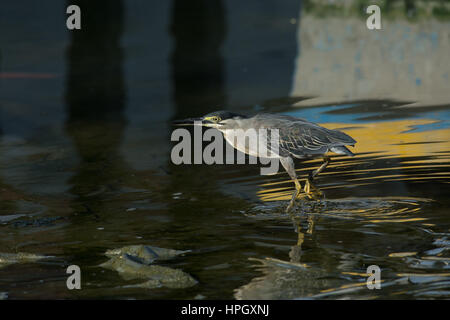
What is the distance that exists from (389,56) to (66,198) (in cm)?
884

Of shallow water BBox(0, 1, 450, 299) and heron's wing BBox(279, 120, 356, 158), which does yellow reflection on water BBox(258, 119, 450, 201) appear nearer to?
shallow water BBox(0, 1, 450, 299)

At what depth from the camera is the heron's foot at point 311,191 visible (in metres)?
8.10

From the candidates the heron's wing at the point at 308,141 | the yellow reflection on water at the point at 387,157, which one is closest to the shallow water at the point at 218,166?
the yellow reflection on water at the point at 387,157

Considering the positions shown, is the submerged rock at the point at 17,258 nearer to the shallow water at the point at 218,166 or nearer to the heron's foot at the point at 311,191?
the shallow water at the point at 218,166

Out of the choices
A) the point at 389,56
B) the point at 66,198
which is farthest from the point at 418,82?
the point at 66,198

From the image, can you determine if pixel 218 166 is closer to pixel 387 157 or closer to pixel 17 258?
pixel 387 157

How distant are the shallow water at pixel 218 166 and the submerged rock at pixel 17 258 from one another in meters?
0.12

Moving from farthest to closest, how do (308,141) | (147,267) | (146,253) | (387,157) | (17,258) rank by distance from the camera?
(387,157) < (308,141) < (17,258) < (146,253) < (147,267)

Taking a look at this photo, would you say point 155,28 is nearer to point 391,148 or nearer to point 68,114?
point 68,114

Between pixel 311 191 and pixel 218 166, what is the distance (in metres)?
1.80

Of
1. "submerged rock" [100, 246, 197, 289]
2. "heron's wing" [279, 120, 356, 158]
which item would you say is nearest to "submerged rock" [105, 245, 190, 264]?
"submerged rock" [100, 246, 197, 289]

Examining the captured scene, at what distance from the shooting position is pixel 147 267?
20.5 ft

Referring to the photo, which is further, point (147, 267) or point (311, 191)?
point (311, 191)

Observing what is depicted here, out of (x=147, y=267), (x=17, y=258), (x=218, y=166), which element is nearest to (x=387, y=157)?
(x=218, y=166)
